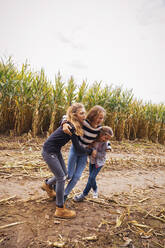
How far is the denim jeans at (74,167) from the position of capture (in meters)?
2.58

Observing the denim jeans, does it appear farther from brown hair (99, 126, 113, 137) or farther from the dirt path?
the dirt path

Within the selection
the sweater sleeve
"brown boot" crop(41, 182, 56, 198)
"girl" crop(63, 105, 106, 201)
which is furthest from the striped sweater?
"brown boot" crop(41, 182, 56, 198)

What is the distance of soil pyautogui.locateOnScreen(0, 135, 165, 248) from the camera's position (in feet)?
6.57

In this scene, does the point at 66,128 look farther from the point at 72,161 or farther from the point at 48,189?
the point at 48,189

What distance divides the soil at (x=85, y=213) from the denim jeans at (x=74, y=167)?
0.36 metres

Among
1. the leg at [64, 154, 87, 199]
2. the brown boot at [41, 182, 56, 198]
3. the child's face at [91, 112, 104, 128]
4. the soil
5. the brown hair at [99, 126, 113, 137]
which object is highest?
the child's face at [91, 112, 104, 128]

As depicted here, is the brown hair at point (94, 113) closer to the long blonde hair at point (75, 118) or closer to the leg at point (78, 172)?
the long blonde hair at point (75, 118)

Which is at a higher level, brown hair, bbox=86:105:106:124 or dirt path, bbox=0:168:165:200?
brown hair, bbox=86:105:106:124

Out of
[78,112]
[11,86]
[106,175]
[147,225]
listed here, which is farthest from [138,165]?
[11,86]

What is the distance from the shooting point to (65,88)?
7.33 m

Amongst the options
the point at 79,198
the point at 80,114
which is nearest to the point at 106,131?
the point at 80,114

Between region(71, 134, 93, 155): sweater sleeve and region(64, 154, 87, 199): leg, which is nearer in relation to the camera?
region(71, 134, 93, 155): sweater sleeve

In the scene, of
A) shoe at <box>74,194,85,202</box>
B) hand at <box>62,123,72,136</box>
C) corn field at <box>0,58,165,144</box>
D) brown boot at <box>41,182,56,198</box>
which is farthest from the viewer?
corn field at <box>0,58,165,144</box>

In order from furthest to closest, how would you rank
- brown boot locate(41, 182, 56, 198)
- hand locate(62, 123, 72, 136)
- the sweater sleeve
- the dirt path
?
the dirt path → brown boot locate(41, 182, 56, 198) → the sweater sleeve → hand locate(62, 123, 72, 136)
